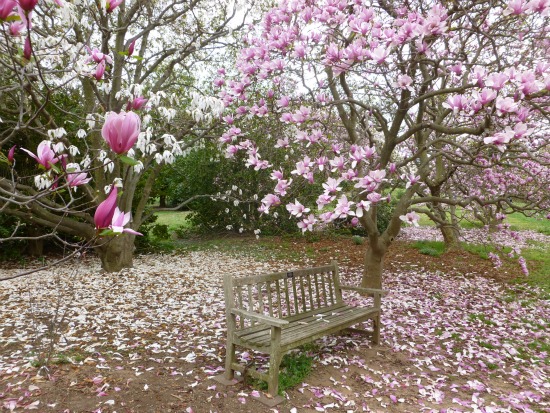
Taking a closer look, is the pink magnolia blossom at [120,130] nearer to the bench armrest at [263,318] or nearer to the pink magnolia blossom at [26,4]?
the pink magnolia blossom at [26,4]

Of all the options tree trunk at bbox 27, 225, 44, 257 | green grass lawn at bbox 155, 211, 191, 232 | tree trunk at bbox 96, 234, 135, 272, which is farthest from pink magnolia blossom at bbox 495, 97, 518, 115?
green grass lawn at bbox 155, 211, 191, 232

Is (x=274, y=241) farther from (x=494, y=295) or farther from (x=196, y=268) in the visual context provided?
(x=494, y=295)

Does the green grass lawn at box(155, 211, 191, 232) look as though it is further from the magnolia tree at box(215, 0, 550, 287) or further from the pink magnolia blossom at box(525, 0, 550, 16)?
the pink magnolia blossom at box(525, 0, 550, 16)

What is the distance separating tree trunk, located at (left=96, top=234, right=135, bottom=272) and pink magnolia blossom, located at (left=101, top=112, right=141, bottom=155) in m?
7.50

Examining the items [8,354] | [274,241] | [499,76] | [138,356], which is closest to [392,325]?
Result: [138,356]

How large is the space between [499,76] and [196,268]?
7548mm

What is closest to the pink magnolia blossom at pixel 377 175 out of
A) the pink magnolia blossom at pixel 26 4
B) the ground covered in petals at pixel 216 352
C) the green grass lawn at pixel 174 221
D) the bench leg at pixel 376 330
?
the ground covered in petals at pixel 216 352

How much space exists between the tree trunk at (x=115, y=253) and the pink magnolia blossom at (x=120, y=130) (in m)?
7.50

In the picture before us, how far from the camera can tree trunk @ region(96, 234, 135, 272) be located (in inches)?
328

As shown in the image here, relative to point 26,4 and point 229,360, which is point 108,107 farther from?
point 26,4

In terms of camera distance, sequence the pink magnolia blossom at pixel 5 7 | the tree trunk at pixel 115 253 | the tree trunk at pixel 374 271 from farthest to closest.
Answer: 1. the tree trunk at pixel 115 253
2. the tree trunk at pixel 374 271
3. the pink magnolia blossom at pixel 5 7

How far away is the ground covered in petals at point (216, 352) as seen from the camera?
3570mm

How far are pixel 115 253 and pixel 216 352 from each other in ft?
15.4

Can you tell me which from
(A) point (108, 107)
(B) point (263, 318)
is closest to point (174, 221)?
→ (A) point (108, 107)
